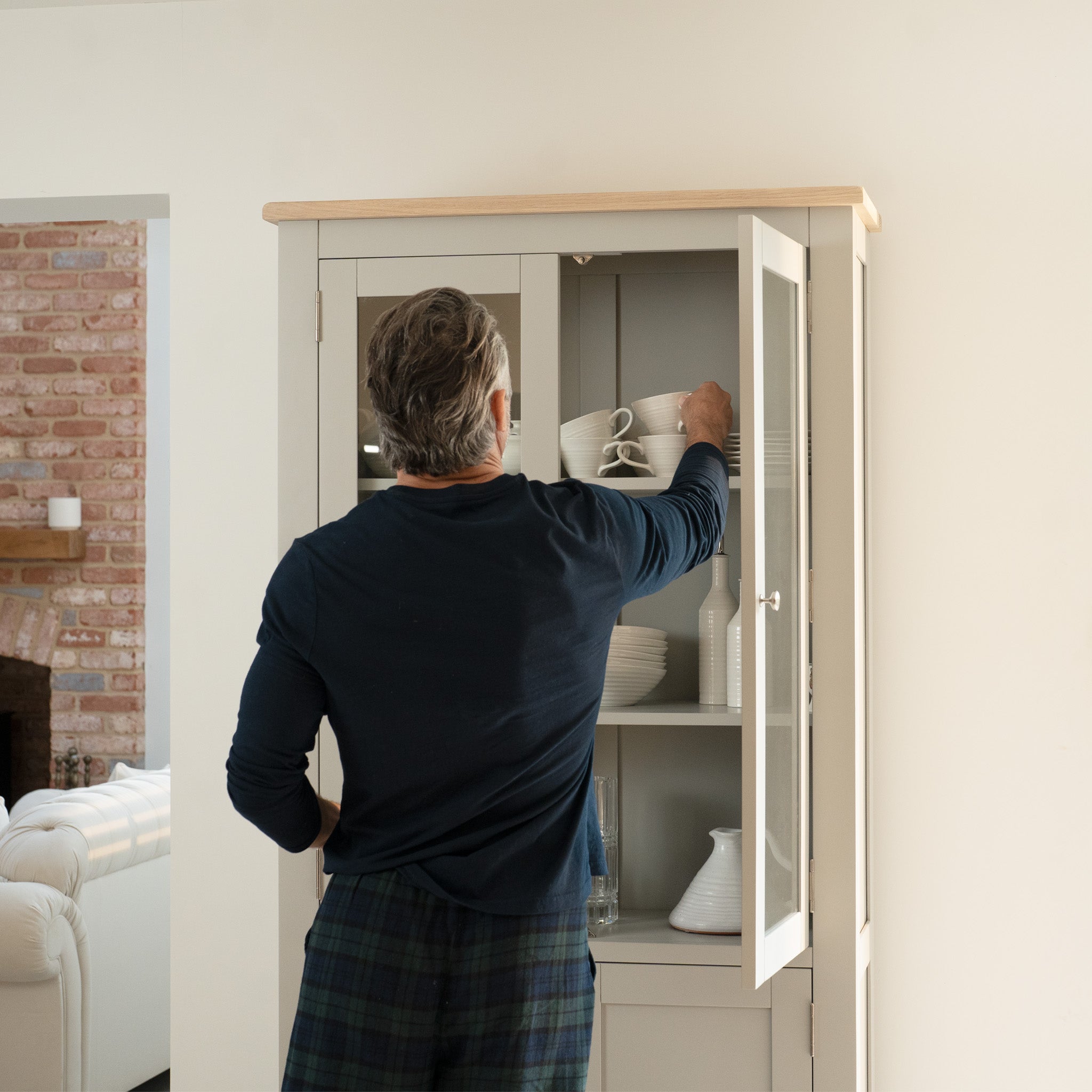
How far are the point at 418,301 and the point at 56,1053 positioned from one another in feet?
7.00

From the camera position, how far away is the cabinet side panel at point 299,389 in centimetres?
194

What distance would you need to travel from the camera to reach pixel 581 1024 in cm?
125

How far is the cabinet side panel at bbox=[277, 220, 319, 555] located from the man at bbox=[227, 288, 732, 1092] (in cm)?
72

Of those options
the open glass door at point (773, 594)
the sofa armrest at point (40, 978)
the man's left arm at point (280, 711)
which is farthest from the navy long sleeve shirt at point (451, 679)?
the sofa armrest at point (40, 978)

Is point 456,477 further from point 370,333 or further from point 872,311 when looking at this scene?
point 872,311

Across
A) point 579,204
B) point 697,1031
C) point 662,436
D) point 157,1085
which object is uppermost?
point 579,204

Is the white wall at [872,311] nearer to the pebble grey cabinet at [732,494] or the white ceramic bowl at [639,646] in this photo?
the pebble grey cabinet at [732,494]

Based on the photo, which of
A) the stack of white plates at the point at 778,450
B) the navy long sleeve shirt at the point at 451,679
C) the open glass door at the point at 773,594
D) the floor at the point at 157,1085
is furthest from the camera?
the floor at the point at 157,1085

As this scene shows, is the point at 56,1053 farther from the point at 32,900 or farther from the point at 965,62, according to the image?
the point at 965,62

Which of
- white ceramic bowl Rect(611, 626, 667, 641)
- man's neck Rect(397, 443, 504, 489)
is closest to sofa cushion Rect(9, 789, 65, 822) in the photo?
white ceramic bowl Rect(611, 626, 667, 641)

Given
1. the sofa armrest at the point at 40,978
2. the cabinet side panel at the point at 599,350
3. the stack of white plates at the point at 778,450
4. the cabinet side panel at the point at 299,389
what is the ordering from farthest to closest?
the sofa armrest at the point at 40,978 < the cabinet side panel at the point at 599,350 < the cabinet side panel at the point at 299,389 < the stack of white plates at the point at 778,450

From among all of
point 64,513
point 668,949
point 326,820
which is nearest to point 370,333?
point 326,820

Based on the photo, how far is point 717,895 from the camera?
1925mm

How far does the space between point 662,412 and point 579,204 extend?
380mm
